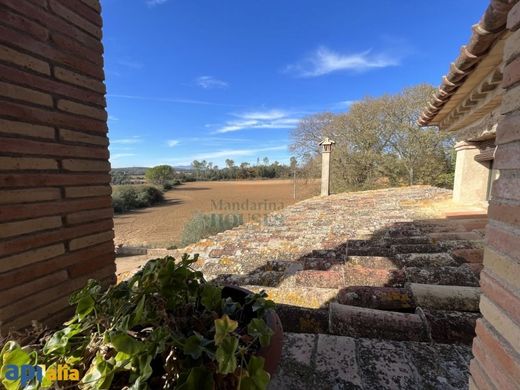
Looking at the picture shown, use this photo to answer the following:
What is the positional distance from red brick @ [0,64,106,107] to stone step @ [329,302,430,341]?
1915mm

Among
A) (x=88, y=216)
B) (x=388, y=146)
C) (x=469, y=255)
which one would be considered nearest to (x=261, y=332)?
(x=88, y=216)

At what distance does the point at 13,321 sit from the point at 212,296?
93 cm

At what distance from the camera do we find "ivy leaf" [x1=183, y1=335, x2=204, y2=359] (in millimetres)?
686

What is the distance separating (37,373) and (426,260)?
9.32 ft

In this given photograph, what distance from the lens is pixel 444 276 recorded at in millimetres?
2094

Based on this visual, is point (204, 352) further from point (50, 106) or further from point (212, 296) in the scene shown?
point (50, 106)

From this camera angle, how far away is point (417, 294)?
70.0 inches

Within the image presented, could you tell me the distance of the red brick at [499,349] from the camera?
2.64 ft

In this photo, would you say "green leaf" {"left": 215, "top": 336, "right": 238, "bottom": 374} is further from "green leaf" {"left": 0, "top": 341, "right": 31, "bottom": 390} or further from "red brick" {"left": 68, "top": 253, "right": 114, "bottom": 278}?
"red brick" {"left": 68, "top": 253, "right": 114, "bottom": 278}

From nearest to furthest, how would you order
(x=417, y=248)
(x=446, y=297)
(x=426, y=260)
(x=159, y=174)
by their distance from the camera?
(x=446, y=297), (x=426, y=260), (x=417, y=248), (x=159, y=174)

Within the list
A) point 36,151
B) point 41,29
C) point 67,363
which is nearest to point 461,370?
point 67,363

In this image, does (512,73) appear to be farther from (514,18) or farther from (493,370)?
(493,370)

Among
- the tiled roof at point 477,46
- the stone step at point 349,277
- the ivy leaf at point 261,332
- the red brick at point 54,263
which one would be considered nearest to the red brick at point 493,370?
the ivy leaf at point 261,332

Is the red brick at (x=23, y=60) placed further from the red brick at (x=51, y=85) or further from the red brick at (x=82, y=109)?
the red brick at (x=82, y=109)
